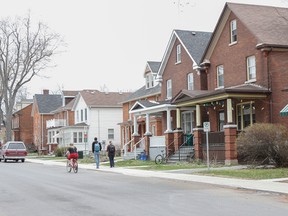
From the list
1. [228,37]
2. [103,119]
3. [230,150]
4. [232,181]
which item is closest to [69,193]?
[232,181]

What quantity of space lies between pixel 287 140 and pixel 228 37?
10.4 metres

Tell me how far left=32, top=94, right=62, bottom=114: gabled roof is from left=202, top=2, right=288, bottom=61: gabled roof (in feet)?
161

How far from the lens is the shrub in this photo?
24219mm

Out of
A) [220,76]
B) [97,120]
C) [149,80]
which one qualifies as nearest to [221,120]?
[220,76]

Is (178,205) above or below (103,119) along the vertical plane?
below

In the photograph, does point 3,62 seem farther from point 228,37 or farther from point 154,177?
point 154,177

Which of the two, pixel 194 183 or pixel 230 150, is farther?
pixel 230 150

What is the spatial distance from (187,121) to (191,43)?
6.07 meters

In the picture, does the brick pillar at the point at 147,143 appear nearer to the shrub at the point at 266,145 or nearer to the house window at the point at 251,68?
the house window at the point at 251,68

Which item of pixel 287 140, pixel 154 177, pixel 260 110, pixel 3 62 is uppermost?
pixel 3 62

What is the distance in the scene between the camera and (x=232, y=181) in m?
19.3

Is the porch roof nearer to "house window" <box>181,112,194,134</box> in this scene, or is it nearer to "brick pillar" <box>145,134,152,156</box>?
"house window" <box>181,112,194,134</box>

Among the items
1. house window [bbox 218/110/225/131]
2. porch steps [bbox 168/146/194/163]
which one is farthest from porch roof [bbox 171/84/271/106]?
porch steps [bbox 168/146/194/163]

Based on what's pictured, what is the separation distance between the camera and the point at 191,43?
3862cm
